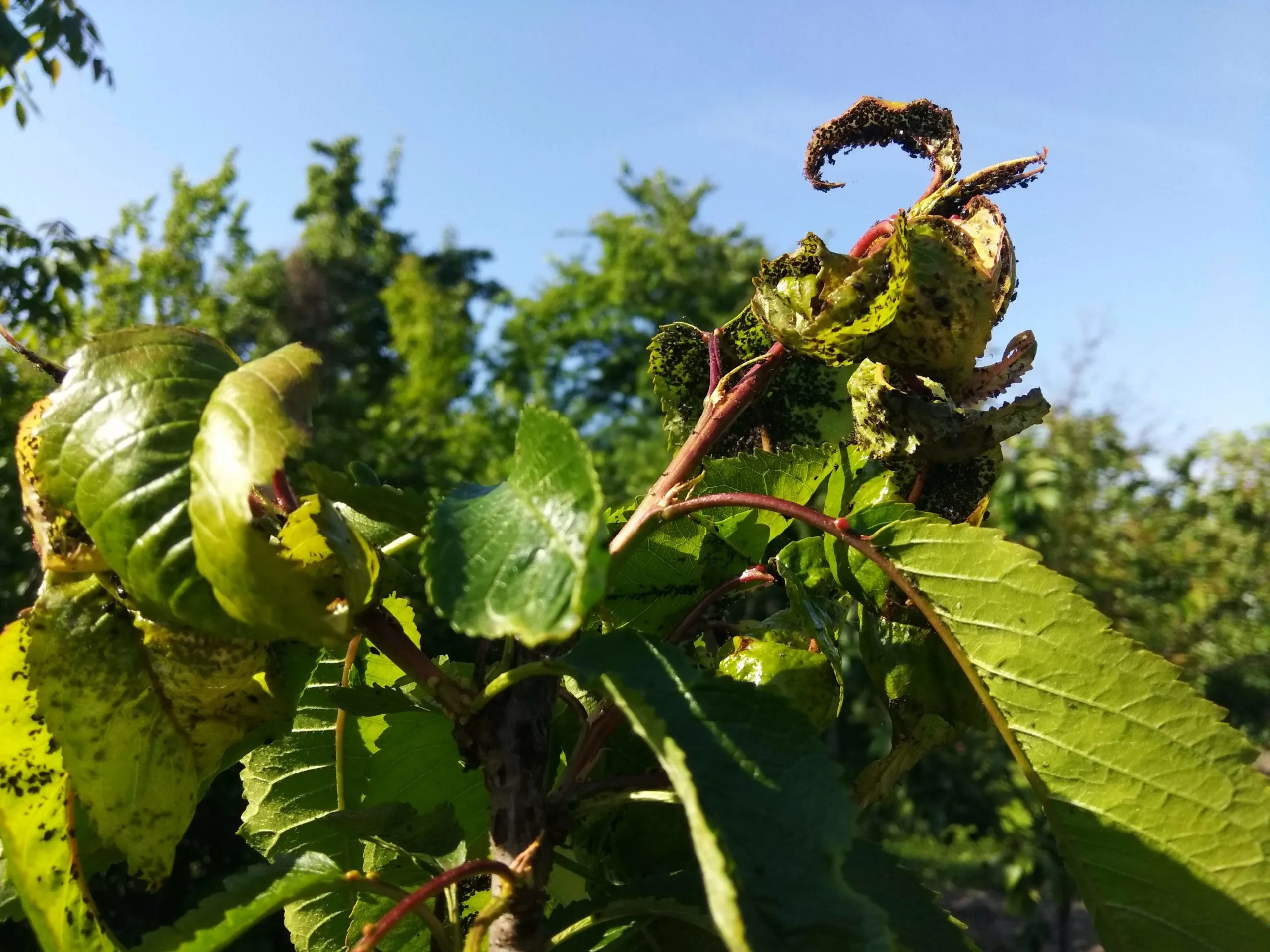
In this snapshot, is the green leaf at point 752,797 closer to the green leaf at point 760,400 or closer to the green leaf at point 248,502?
the green leaf at point 248,502

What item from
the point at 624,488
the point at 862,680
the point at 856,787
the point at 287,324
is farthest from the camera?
the point at 287,324

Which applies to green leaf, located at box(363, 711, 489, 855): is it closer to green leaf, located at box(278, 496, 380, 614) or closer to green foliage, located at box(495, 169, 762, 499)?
green leaf, located at box(278, 496, 380, 614)

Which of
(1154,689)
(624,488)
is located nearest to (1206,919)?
(1154,689)

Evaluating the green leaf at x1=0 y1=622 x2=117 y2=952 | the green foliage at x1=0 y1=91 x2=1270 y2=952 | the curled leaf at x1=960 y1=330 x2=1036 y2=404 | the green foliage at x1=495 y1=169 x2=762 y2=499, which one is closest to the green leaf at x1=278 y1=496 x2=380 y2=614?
the green foliage at x1=0 y1=91 x2=1270 y2=952

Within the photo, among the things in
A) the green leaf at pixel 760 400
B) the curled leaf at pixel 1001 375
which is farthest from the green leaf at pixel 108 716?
the curled leaf at pixel 1001 375

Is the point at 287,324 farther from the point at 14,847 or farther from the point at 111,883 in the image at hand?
the point at 14,847

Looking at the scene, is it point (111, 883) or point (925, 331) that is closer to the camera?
point (925, 331)
